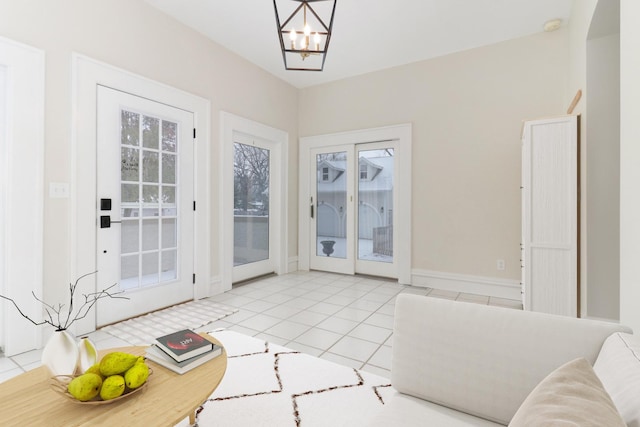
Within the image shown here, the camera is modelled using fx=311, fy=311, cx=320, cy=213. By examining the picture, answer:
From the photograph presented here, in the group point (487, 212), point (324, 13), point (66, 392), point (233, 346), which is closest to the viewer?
point (66, 392)

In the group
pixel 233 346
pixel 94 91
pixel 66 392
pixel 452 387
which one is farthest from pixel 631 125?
pixel 94 91

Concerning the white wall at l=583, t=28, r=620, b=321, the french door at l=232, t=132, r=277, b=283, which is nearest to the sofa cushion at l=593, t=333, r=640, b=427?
the white wall at l=583, t=28, r=620, b=321

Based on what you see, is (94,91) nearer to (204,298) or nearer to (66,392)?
(204,298)

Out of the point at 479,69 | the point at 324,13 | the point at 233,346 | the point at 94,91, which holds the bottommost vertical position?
the point at 233,346

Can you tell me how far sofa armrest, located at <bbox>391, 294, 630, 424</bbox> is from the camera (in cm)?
92

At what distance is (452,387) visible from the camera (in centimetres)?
104

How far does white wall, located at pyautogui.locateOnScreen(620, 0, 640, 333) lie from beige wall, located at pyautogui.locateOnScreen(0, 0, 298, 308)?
3.44 m

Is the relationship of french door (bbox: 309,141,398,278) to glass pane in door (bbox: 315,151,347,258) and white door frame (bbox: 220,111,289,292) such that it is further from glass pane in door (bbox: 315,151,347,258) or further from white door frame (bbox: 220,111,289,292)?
white door frame (bbox: 220,111,289,292)

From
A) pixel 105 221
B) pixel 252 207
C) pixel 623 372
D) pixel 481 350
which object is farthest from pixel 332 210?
pixel 623 372

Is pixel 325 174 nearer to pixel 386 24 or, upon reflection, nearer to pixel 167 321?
pixel 386 24

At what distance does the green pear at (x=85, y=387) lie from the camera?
0.94 metres

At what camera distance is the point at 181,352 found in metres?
1.24

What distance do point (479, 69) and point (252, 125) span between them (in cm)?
291

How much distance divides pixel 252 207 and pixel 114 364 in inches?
135
